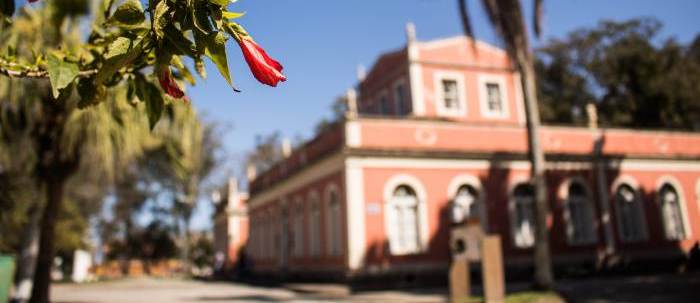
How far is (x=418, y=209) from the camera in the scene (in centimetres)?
1717

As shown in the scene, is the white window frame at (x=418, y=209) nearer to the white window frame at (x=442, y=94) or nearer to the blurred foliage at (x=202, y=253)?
the white window frame at (x=442, y=94)

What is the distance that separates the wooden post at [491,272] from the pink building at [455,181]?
20.5 feet

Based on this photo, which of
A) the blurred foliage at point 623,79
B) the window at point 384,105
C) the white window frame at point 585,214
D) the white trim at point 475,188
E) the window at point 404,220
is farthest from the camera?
the blurred foliage at point 623,79

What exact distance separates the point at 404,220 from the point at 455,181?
2.18 metres

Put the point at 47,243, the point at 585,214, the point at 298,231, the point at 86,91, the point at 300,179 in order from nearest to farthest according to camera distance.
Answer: the point at 86,91
the point at 47,243
the point at 585,214
the point at 300,179
the point at 298,231

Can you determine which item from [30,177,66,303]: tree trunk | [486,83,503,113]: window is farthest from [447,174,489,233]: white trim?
[30,177,66,303]: tree trunk

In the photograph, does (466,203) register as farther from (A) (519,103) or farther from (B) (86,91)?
(B) (86,91)

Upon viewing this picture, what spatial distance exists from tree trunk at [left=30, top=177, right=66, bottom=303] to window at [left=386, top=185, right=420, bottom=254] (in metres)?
10.1

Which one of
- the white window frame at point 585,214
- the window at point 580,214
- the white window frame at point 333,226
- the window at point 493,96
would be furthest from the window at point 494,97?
the white window frame at point 333,226

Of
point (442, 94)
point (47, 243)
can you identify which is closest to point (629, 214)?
point (442, 94)

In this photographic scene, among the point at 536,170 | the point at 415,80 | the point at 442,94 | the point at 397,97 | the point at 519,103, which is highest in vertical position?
the point at 415,80

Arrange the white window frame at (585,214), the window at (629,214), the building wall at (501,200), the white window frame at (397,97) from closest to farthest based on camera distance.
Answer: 1. the building wall at (501,200)
2. the white window frame at (585,214)
3. the window at (629,214)
4. the white window frame at (397,97)

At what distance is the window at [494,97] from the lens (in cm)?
2227

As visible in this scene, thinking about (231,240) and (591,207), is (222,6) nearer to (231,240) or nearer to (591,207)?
(591,207)
